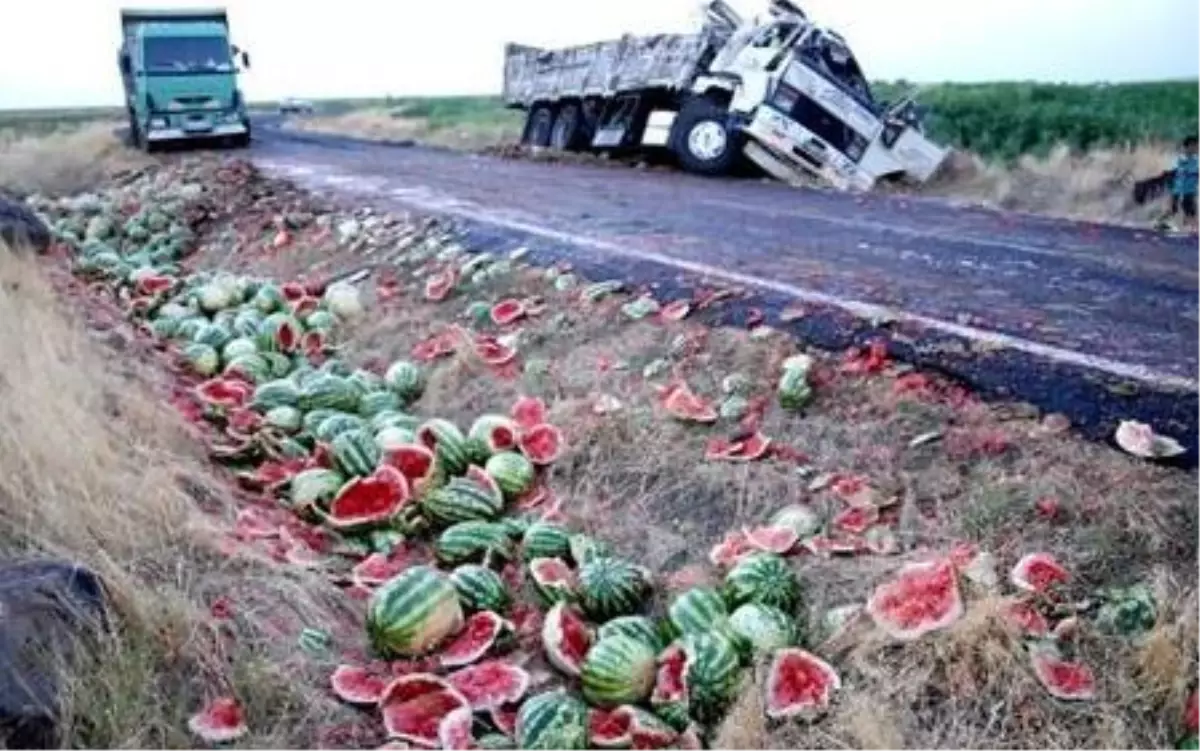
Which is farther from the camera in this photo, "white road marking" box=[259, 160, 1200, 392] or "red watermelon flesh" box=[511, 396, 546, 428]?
"red watermelon flesh" box=[511, 396, 546, 428]

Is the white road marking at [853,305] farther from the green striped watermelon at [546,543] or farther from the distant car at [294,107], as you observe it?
the distant car at [294,107]

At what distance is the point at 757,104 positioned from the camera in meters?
19.1

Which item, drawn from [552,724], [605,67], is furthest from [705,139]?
[552,724]

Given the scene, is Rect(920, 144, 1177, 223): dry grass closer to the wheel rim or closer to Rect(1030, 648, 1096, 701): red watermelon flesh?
the wheel rim

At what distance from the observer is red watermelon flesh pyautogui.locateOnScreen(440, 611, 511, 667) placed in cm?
419

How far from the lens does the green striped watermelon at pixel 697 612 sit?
4121 mm

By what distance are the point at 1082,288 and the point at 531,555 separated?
15.6ft

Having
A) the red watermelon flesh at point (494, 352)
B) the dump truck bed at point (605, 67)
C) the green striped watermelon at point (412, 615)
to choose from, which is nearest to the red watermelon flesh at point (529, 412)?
the red watermelon flesh at point (494, 352)

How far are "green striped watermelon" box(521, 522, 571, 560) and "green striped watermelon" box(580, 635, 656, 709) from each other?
2.86 feet

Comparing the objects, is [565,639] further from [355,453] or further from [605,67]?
[605,67]

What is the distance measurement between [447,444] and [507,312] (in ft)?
7.58

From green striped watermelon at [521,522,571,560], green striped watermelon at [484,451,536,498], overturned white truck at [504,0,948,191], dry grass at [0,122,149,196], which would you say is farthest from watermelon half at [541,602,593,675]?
dry grass at [0,122,149,196]

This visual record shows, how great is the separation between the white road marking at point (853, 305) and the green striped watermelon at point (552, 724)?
10.5ft

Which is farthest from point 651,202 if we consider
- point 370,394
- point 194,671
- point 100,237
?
point 194,671
